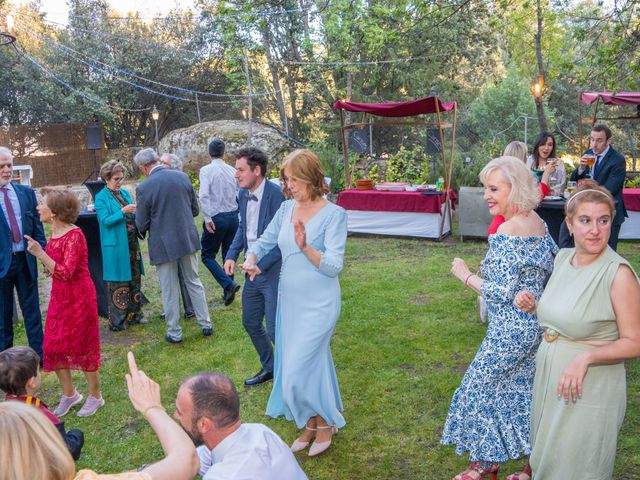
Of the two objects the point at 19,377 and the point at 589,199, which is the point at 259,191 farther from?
the point at 589,199

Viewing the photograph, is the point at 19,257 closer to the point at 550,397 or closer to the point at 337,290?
the point at 337,290

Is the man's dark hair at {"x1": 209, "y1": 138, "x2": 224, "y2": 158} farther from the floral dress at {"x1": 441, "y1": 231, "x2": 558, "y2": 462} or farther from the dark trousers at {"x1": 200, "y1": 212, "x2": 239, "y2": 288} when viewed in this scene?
the floral dress at {"x1": 441, "y1": 231, "x2": 558, "y2": 462}

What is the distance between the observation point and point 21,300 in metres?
5.03

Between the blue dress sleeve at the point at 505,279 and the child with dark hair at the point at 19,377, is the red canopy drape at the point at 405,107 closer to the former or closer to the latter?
the blue dress sleeve at the point at 505,279

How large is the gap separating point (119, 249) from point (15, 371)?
3.44 meters

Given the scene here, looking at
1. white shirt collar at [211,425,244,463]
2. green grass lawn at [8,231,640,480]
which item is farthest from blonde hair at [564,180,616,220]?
green grass lawn at [8,231,640,480]

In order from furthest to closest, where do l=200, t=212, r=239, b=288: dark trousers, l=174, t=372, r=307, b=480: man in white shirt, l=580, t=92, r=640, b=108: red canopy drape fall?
1. l=580, t=92, r=640, b=108: red canopy drape
2. l=200, t=212, r=239, b=288: dark trousers
3. l=174, t=372, r=307, b=480: man in white shirt

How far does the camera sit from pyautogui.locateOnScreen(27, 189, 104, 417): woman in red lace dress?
13.7 ft

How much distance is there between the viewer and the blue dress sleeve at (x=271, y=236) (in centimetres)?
377

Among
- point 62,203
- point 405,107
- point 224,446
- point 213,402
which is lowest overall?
point 224,446

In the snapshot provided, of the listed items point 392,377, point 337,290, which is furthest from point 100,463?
point 392,377

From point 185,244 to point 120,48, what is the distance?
22.3m

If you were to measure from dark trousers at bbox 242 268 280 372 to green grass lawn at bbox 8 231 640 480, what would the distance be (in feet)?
1.34

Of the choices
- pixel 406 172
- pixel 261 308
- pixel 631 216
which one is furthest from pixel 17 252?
pixel 406 172
